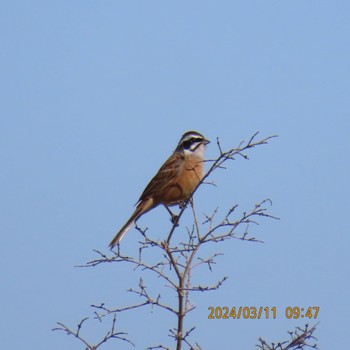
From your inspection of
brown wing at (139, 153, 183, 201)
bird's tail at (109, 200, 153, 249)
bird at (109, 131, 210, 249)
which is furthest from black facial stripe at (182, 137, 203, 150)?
bird's tail at (109, 200, 153, 249)

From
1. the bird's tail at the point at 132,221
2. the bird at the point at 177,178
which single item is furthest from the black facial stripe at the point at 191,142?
the bird's tail at the point at 132,221

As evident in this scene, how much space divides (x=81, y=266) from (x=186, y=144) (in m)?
4.16

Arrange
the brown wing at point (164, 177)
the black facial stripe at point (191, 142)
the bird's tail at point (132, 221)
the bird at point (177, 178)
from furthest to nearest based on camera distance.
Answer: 1. the black facial stripe at point (191, 142)
2. the brown wing at point (164, 177)
3. the bird at point (177, 178)
4. the bird's tail at point (132, 221)

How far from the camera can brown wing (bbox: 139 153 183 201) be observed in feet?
30.6

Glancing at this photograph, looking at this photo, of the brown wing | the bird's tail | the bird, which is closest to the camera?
the bird's tail

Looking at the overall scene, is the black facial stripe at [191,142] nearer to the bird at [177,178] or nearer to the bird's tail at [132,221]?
the bird at [177,178]

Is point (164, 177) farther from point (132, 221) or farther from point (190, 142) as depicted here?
point (132, 221)

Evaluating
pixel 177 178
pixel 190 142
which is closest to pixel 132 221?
pixel 177 178

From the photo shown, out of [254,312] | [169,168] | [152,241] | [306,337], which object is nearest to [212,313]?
[254,312]

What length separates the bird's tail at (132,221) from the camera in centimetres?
851

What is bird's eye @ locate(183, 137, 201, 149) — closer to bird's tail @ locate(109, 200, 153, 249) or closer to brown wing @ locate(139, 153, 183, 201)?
brown wing @ locate(139, 153, 183, 201)

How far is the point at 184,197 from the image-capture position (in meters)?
9.16

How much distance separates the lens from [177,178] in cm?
923

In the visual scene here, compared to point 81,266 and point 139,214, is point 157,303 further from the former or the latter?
point 139,214
